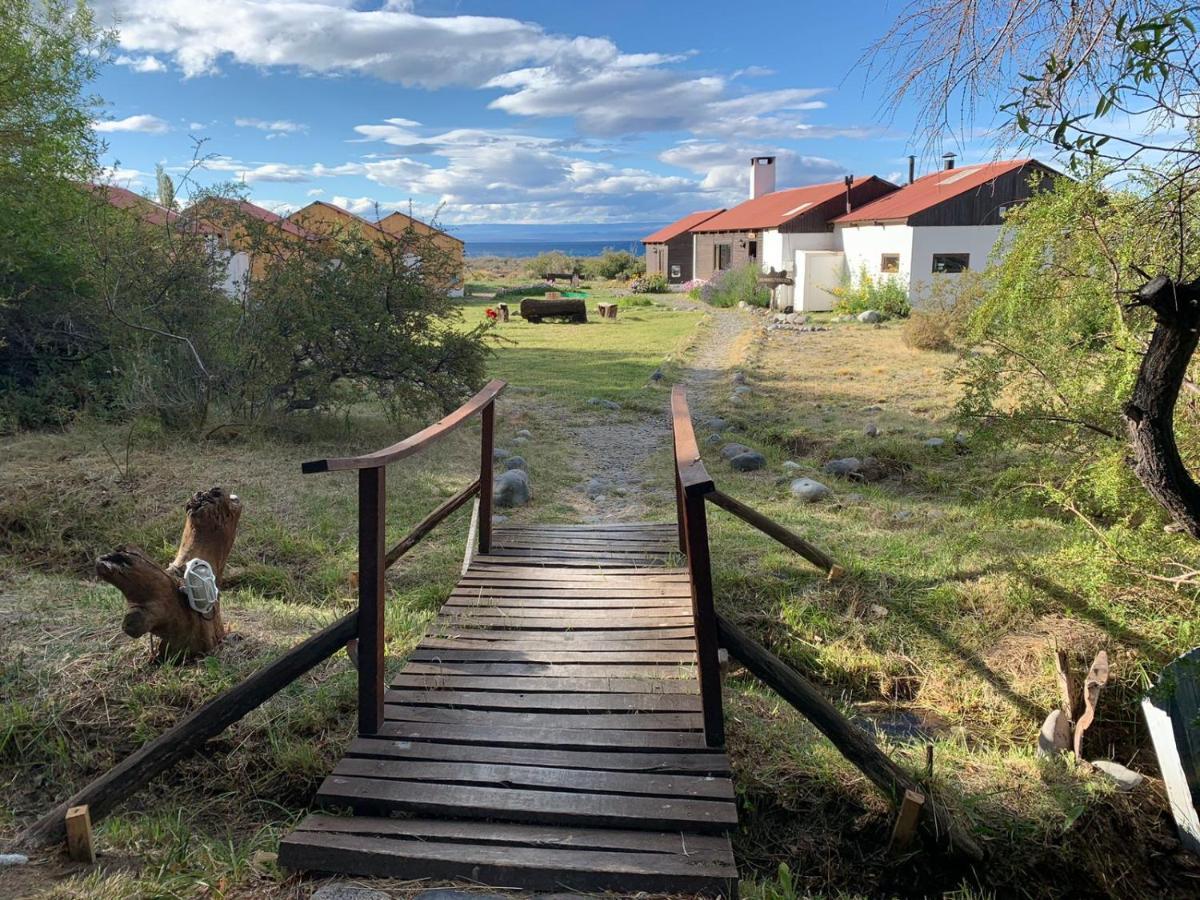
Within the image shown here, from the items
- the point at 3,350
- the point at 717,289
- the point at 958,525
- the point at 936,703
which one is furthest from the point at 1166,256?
the point at 717,289

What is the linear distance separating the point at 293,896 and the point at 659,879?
105 cm

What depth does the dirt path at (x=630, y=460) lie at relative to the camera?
24.3ft

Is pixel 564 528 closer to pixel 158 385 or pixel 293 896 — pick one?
pixel 293 896

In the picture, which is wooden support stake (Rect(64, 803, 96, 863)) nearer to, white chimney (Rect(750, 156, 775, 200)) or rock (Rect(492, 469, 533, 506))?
rock (Rect(492, 469, 533, 506))

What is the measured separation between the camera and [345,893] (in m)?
2.47

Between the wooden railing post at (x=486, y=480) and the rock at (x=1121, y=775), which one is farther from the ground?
the wooden railing post at (x=486, y=480)

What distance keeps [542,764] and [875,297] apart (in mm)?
20470

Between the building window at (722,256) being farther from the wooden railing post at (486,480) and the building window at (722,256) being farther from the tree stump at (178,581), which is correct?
the tree stump at (178,581)

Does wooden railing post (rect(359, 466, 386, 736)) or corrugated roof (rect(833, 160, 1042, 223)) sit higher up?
corrugated roof (rect(833, 160, 1042, 223))

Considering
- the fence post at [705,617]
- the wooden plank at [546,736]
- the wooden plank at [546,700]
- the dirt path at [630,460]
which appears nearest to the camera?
the fence post at [705,617]

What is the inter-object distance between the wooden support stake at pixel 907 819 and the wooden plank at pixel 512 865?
1.00 m

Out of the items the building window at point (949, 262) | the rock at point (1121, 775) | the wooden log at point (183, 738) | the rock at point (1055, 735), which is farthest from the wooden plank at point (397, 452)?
the building window at point (949, 262)

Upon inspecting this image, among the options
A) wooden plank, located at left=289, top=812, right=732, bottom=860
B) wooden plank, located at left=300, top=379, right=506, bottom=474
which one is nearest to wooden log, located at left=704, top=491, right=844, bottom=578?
wooden plank, located at left=300, top=379, right=506, bottom=474

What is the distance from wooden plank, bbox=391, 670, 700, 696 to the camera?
3611mm
